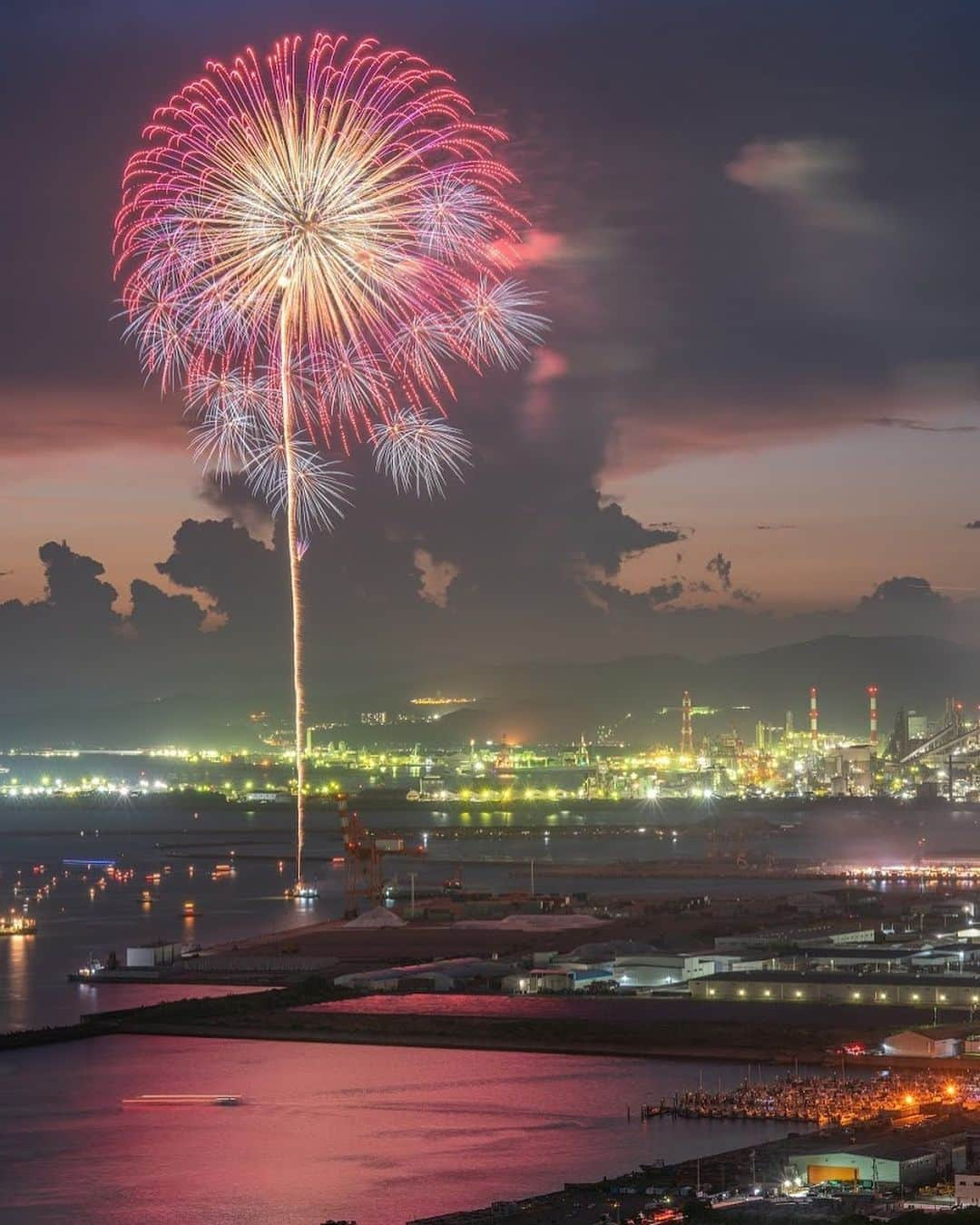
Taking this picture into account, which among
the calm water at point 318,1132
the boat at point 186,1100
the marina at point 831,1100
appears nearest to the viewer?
the calm water at point 318,1132

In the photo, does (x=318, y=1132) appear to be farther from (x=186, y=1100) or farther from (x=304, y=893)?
(x=304, y=893)

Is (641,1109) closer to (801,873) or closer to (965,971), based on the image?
(965,971)

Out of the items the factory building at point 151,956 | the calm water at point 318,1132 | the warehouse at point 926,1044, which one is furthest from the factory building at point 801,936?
the warehouse at point 926,1044

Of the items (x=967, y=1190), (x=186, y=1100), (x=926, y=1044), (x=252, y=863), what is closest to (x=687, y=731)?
(x=252, y=863)

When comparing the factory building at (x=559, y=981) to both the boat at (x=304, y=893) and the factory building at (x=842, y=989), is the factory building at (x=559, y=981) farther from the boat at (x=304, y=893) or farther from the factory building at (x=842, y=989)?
the boat at (x=304, y=893)

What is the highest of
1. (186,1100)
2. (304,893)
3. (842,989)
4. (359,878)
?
(359,878)

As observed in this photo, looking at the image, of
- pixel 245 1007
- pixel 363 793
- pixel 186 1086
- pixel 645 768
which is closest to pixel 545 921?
pixel 245 1007

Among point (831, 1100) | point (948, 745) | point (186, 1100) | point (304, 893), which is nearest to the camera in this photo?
point (831, 1100)
